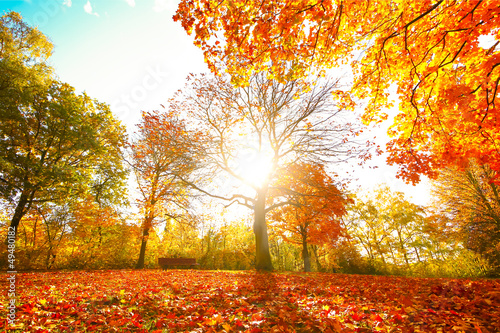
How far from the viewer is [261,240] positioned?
1009 cm

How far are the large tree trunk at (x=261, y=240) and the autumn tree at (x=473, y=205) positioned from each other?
1266 cm

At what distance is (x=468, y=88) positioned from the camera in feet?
15.9

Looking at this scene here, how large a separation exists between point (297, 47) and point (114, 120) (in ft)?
49.6

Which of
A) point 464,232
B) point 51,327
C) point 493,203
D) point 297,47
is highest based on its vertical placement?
point 297,47

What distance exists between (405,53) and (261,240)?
8990mm

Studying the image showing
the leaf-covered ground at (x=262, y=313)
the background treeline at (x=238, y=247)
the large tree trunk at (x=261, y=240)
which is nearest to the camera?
the leaf-covered ground at (x=262, y=313)

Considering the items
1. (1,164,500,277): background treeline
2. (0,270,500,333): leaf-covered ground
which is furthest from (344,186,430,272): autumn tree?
(0,270,500,333): leaf-covered ground

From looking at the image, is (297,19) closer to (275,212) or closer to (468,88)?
(468,88)

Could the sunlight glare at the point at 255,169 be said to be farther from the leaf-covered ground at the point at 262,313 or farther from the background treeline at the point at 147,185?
the leaf-covered ground at the point at 262,313

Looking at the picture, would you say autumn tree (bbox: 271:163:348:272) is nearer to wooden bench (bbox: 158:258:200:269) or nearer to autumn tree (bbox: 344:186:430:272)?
wooden bench (bbox: 158:258:200:269)

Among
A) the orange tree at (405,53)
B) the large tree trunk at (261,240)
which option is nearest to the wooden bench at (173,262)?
the large tree trunk at (261,240)

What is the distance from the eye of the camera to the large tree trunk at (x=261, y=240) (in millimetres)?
9641

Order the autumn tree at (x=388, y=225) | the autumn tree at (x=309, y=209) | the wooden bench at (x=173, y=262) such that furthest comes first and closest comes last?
the autumn tree at (x=388, y=225), the wooden bench at (x=173, y=262), the autumn tree at (x=309, y=209)

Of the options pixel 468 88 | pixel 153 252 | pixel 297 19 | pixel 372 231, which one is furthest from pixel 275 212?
pixel 372 231
